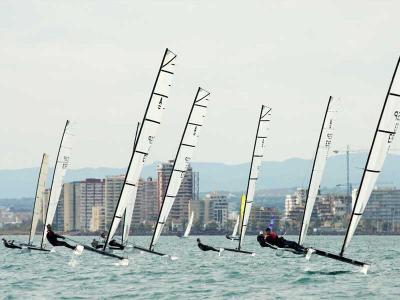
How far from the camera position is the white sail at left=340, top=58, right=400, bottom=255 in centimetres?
3822

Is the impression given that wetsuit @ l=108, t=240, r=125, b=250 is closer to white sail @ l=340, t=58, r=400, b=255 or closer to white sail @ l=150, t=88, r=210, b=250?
white sail @ l=150, t=88, r=210, b=250

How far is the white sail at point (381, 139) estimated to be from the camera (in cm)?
3822

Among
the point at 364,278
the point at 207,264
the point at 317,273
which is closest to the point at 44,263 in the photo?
the point at 207,264

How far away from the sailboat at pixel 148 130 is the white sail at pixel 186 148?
5014mm

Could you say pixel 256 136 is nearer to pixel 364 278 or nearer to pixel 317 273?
pixel 317 273

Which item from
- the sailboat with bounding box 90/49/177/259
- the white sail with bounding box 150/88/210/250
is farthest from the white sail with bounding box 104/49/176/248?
the white sail with bounding box 150/88/210/250

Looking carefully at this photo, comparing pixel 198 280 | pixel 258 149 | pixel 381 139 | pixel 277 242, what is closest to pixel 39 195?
pixel 258 149

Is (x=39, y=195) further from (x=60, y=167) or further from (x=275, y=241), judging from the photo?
(x=275, y=241)

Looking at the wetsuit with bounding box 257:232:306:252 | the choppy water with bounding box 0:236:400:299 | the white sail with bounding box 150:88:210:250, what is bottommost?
the choppy water with bounding box 0:236:400:299

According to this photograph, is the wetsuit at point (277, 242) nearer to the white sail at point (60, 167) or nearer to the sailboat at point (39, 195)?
the white sail at point (60, 167)

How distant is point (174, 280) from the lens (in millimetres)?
45250

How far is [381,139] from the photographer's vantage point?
127 feet

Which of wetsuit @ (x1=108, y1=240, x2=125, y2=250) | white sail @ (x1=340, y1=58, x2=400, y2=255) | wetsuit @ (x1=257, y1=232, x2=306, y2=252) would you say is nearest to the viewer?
white sail @ (x1=340, y1=58, x2=400, y2=255)

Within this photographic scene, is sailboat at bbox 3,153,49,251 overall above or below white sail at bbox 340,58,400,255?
below
